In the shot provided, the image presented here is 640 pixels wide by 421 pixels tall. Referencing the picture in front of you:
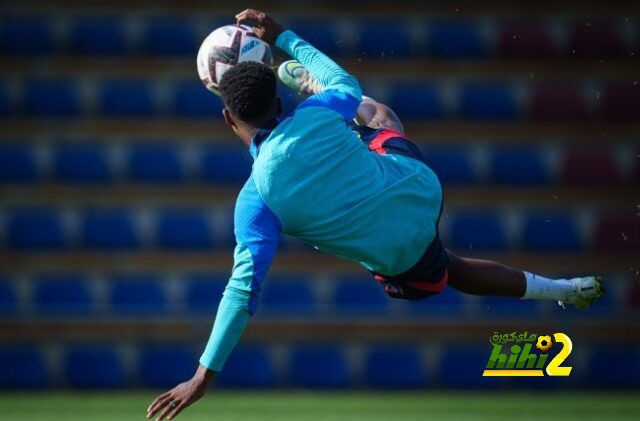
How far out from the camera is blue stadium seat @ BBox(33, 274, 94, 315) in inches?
365

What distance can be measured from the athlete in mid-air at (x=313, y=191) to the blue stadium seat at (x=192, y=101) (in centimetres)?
513

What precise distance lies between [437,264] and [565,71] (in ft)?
18.3

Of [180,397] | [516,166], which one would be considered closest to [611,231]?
[516,166]

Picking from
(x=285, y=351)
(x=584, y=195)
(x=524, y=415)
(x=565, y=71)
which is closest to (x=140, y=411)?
(x=285, y=351)

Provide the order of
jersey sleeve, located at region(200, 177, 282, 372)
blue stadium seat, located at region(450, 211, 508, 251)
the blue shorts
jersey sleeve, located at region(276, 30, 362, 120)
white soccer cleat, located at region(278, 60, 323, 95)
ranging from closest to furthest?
1. jersey sleeve, located at region(200, 177, 282, 372)
2. jersey sleeve, located at region(276, 30, 362, 120)
3. the blue shorts
4. white soccer cleat, located at region(278, 60, 323, 95)
5. blue stadium seat, located at region(450, 211, 508, 251)

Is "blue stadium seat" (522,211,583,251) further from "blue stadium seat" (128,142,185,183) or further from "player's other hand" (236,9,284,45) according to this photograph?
"player's other hand" (236,9,284,45)

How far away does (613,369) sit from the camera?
351 inches

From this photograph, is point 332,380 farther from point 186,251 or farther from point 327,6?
point 327,6

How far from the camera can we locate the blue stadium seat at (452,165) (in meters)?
9.70

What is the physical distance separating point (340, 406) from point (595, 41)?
417 centimetres

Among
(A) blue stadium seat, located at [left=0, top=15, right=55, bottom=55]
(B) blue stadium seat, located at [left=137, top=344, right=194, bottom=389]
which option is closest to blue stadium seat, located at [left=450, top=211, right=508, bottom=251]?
(B) blue stadium seat, located at [left=137, top=344, right=194, bottom=389]

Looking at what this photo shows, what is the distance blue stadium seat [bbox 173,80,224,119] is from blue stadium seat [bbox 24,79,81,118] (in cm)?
80

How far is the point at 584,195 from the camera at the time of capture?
959 centimetres

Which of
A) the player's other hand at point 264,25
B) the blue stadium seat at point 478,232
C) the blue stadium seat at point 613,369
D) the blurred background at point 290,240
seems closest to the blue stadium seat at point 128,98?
the blurred background at point 290,240
